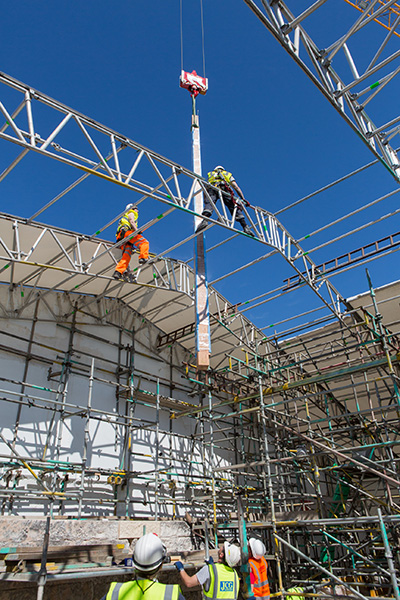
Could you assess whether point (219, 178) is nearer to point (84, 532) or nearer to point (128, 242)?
point (128, 242)

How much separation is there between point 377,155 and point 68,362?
9.16 meters

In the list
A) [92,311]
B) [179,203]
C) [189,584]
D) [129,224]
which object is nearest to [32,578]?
[189,584]

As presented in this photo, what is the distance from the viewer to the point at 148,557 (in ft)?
10.6

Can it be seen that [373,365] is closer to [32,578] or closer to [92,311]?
[32,578]

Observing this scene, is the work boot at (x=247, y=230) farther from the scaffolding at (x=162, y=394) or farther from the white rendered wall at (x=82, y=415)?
the white rendered wall at (x=82, y=415)

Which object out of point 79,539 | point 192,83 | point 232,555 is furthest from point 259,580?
point 192,83

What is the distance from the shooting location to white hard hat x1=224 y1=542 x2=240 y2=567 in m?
5.32

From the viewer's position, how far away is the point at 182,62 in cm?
1162

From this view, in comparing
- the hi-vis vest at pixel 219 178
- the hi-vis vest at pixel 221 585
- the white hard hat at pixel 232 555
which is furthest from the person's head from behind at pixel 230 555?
the hi-vis vest at pixel 219 178

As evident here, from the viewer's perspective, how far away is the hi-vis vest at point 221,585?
16.4 feet

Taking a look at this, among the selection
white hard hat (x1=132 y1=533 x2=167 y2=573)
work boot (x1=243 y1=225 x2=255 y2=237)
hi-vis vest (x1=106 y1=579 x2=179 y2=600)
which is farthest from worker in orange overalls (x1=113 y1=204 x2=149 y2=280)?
hi-vis vest (x1=106 y1=579 x2=179 y2=600)

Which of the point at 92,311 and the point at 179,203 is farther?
the point at 92,311

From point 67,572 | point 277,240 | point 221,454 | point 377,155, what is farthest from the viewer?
point 221,454

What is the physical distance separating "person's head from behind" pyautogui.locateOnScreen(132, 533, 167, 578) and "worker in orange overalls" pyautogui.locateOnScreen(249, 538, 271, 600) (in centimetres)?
341
